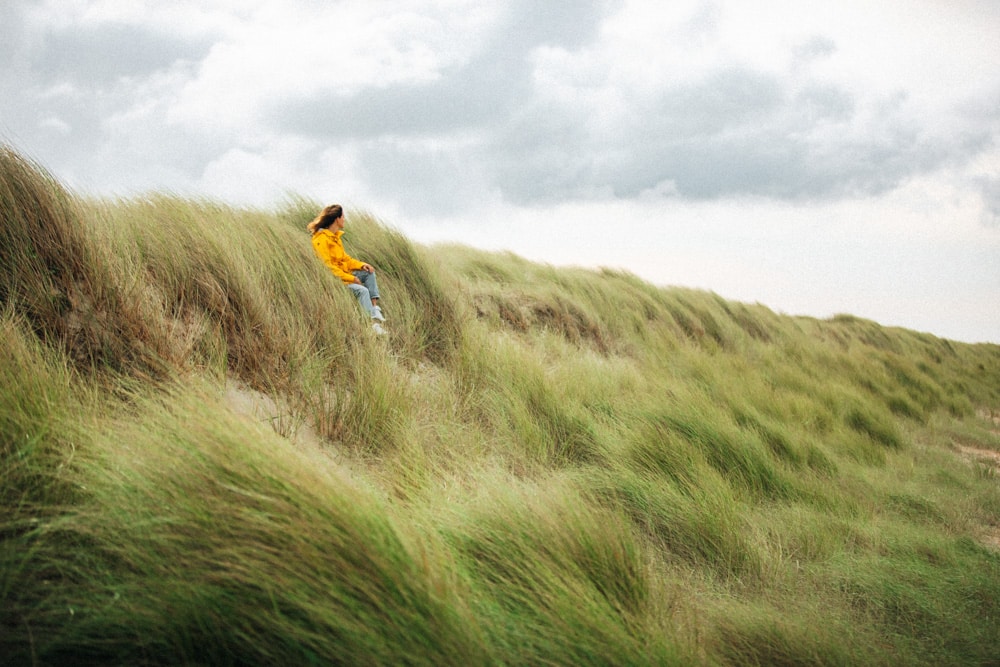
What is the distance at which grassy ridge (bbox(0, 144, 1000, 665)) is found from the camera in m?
1.15

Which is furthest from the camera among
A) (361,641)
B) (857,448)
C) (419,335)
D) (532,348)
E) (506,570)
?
(532,348)

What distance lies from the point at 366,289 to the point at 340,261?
508 millimetres

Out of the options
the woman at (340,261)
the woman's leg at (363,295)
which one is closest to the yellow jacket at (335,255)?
the woman at (340,261)

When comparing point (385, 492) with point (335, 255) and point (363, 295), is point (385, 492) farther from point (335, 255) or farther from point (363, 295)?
point (335, 255)

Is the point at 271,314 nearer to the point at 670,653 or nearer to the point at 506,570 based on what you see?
the point at 506,570

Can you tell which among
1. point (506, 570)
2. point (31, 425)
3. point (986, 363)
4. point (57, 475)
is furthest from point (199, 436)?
point (986, 363)

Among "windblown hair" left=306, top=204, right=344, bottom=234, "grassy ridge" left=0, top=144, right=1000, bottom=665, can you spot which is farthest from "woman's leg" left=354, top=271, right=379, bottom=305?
"windblown hair" left=306, top=204, right=344, bottom=234

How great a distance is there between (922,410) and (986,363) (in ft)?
35.8

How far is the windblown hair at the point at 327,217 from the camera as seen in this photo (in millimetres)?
4695

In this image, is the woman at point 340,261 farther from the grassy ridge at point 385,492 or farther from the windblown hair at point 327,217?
the grassy ridge at point 385,492

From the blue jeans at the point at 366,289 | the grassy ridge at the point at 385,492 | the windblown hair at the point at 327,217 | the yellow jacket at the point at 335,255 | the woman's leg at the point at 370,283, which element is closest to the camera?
the grassy ridge at the point at 385,492

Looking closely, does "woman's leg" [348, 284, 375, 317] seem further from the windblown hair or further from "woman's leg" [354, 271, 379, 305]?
the windblown hair

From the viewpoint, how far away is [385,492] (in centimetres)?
192

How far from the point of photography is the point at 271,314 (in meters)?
3.00
